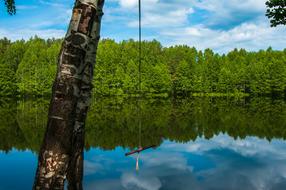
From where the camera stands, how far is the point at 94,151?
2511 centimetres

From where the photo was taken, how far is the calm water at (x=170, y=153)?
18062mm

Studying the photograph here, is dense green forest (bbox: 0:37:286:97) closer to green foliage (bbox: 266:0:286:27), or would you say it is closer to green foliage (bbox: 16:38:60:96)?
green foliage (bbox: 16:38:60:96)

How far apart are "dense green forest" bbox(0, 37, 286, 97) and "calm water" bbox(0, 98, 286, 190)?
4843 centimetres

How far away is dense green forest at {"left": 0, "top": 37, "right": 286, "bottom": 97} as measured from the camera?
88.1 metres

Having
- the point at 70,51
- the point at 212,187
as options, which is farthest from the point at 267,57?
the point at 70,51

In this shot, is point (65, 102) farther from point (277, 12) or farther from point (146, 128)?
point (146, 128)

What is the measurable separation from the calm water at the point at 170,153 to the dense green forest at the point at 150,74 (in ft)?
159

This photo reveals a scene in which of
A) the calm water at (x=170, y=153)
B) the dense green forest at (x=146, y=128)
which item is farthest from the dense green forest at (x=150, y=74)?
the calm water at (x=170, y=153)

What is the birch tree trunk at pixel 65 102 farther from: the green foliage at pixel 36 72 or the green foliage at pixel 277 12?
the green foliage at pixel 36 72

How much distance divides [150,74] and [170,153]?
6646cm

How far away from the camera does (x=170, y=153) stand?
24.5 meters

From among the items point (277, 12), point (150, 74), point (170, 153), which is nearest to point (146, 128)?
point (170, 153)

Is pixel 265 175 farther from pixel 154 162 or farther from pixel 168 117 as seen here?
pixel 168 117

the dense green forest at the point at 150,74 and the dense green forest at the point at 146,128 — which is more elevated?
the dense green forest at the point at 150,74
